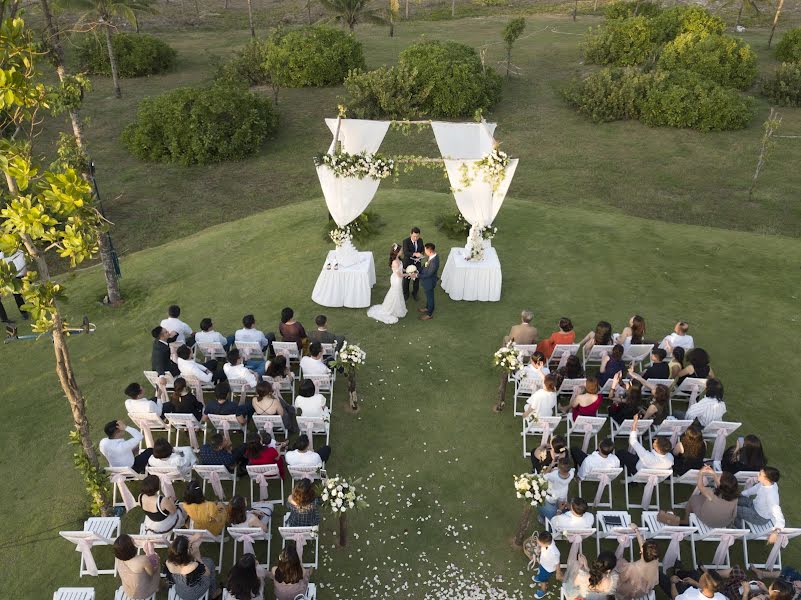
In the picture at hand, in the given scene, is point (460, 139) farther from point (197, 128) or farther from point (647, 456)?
point (197, 128)

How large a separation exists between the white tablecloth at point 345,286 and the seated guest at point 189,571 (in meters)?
6.24

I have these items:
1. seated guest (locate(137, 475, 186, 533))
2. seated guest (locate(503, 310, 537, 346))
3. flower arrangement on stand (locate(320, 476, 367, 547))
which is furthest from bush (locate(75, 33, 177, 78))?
flower arrangement on stand (locate(320, 476, 367, 547))

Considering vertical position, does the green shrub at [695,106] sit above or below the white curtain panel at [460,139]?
below

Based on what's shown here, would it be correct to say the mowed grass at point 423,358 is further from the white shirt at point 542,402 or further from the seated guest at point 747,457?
the seated guest at point 747,457

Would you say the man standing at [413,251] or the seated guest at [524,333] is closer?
the seated guest at [524,333]

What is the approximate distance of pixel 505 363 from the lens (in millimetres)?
9672

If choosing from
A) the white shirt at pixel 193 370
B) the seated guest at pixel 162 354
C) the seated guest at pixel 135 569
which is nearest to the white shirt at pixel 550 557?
the seated guest at pixel 135 569

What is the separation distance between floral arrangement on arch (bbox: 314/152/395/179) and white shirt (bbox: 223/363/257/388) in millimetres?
4626

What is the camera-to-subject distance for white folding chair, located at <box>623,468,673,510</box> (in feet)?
26.6

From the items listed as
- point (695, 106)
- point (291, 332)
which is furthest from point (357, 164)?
point (695, 106)

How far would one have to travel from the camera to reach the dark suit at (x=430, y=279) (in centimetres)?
1210

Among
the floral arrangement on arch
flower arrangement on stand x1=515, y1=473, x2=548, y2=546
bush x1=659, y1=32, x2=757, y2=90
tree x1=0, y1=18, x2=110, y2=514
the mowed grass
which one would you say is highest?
tree x1=0, y1=18, x2=110, y2=514

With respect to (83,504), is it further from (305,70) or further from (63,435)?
(305,70)

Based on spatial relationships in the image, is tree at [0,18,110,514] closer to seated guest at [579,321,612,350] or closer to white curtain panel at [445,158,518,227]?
white curtain panel at [445,158,518,227]
